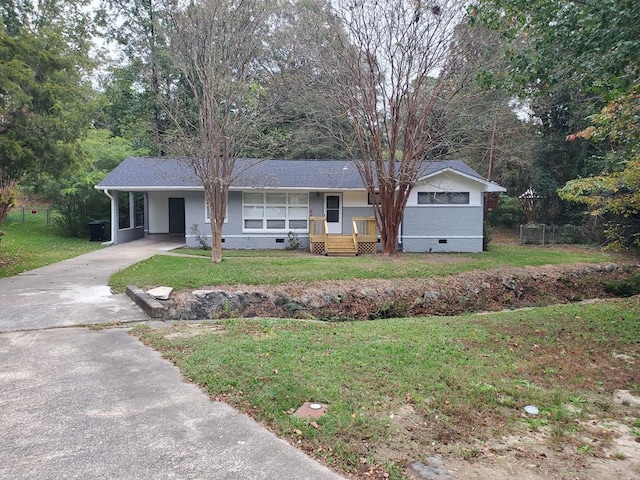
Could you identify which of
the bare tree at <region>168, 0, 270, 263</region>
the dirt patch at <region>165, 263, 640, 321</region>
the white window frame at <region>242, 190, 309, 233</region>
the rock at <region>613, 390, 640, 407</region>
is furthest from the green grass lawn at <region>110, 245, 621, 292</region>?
the rock at <region>613, 390, 640, 407</region>

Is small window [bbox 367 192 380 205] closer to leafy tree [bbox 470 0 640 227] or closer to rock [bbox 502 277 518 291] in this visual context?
rock [bbox 502 277 518 291]

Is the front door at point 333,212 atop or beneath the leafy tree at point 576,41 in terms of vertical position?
beneath

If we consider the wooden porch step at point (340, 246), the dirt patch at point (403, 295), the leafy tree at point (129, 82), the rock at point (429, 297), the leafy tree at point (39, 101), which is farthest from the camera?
the leafy tree at point (129, 82)

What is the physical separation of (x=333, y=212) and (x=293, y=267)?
6641mm

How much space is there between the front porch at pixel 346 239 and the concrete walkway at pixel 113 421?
1060 cm

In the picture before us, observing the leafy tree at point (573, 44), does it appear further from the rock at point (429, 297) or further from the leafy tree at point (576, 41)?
the rock at point (429, 297)

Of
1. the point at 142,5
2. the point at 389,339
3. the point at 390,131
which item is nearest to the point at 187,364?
the point at 389,339

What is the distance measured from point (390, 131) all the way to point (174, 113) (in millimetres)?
6697

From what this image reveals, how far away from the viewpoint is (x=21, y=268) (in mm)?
11734

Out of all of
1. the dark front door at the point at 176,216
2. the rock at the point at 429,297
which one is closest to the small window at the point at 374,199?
the rock at the point at 429,297

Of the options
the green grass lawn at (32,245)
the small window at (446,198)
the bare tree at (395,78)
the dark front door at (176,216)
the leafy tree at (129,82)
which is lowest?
the green grass lawn at (32,245)

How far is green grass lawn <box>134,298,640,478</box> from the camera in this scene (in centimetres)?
341

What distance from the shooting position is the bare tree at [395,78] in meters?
13.2

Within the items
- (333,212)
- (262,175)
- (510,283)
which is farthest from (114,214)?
(510,283)
